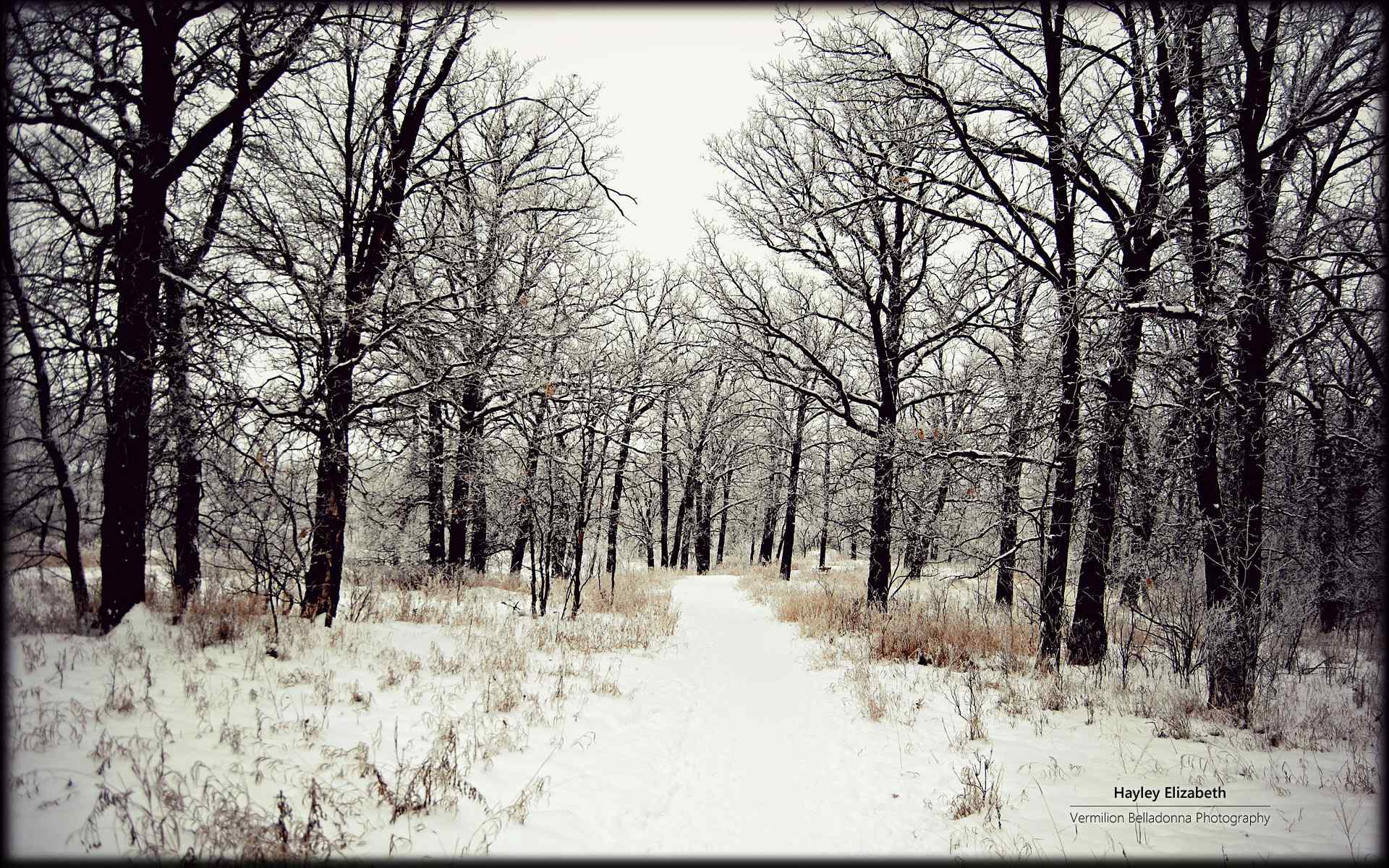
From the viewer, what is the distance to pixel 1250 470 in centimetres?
609

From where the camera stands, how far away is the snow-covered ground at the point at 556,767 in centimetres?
303

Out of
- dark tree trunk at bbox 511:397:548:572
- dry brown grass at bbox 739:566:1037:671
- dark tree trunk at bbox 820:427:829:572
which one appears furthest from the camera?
dark tree trunk at bbox 820:427:829:572

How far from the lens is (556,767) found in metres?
4.29

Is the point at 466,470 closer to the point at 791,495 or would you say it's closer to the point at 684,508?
the point at 791,495

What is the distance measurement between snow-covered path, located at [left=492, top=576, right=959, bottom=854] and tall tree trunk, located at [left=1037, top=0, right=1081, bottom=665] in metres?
3.45

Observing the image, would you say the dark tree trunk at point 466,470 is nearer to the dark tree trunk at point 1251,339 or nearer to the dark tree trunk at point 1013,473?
the dark tree trunk at point 1013,473

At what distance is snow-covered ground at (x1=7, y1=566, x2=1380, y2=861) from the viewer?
119 inches

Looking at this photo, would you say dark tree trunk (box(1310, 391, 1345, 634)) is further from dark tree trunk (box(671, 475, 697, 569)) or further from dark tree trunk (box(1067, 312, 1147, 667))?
dark tree trunk (box(671, 475, 697, 569))

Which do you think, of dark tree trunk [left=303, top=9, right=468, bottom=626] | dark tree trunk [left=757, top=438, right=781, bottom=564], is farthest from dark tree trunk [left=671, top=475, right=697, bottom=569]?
dark tree trunk [left=303, top=9, right=468, bottom=626]

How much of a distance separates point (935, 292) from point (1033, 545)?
6759 millimetres

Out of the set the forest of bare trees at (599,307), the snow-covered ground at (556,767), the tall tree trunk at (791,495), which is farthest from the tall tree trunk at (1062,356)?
the tall tree trunk at (791,495)

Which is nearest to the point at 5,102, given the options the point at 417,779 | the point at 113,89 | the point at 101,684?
the point at 113,89

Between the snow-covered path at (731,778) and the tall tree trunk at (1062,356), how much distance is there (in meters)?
3.45

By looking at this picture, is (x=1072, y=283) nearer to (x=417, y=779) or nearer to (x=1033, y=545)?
(x=1033, y=545)
